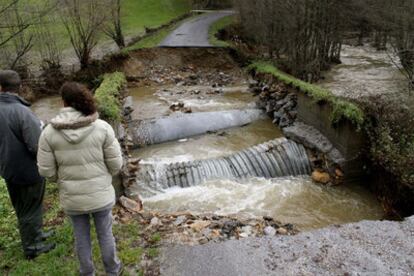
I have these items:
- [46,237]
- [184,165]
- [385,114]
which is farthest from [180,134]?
[46,237]

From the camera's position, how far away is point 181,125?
1037 cm

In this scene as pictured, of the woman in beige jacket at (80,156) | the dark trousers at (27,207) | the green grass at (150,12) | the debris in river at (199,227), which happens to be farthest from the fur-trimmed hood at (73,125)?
the green grass at (150,12)

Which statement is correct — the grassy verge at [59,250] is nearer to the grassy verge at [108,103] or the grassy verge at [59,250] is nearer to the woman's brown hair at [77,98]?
the woman's brown hair at [77,98]

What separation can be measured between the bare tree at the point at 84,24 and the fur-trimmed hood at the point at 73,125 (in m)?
14.7

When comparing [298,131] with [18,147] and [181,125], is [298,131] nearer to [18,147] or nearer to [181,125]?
[181,125]

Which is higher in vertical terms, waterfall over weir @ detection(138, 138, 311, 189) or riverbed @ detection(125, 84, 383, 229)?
waterfall over weir @ detection(138, 138, 311, 189)

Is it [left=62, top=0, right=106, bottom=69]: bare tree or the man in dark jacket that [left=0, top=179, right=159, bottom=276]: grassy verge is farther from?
[left=62, top=0, right=106, bottom=69]: bare tree

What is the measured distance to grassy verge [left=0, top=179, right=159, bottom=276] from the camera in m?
3.74

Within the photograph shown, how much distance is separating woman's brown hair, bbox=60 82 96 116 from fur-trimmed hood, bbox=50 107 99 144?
2.2 inches

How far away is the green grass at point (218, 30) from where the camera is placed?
780 inches

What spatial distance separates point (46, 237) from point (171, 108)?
8.58 metres

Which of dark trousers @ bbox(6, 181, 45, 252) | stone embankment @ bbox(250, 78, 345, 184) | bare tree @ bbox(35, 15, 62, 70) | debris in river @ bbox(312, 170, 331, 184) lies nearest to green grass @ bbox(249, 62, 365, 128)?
stone embankment @ bbox(250, 78, 345, 184)

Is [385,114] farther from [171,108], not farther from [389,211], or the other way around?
[171,108]

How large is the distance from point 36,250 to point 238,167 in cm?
497
